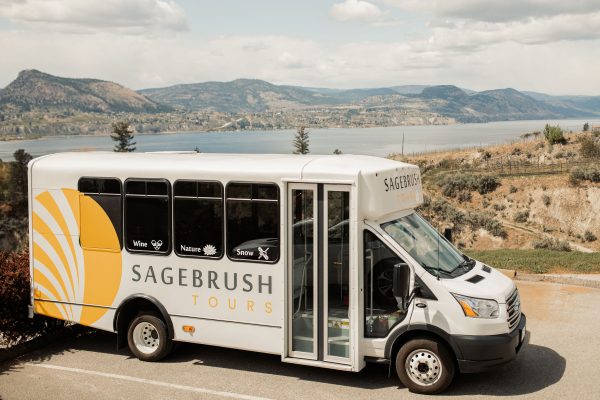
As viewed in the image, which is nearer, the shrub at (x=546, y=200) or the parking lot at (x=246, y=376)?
the parking lot at (x=246, y=376)

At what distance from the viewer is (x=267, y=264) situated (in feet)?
27.6

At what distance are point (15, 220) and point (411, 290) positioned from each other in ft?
213

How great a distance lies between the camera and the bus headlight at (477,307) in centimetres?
769

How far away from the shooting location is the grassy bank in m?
15.7

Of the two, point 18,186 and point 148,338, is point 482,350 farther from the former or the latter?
point 18,186

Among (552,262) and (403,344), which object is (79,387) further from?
(552,262)

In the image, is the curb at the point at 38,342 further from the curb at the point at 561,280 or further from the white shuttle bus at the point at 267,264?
the curb at the point at 561,280

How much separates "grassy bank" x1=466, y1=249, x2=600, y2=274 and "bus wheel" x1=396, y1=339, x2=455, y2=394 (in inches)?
334

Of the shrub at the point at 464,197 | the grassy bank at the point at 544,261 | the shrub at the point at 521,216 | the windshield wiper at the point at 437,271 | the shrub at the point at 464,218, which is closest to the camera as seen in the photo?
the windshield wiper at the point at 437,271

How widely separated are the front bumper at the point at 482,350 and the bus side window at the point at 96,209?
492 cm

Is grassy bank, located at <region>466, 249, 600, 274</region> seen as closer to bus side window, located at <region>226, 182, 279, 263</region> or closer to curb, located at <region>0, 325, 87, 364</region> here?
bus side window, located at <region>226, 182, 279, 263</region>

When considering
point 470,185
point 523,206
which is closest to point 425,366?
point 523,206

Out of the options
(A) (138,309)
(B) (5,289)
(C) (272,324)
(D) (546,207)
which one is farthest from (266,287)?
(D) (546,207)

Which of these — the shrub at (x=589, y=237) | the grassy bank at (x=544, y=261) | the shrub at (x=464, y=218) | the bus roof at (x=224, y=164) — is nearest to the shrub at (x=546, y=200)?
the shrub at (x=464, y=218)
